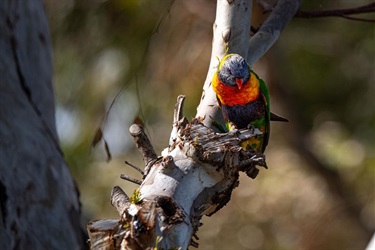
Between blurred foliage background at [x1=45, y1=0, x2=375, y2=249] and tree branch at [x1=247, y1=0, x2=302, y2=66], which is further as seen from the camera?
blurred foliage background at [x1=45, y1=0, x2=375, y2=249]

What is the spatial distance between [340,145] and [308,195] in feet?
1.62

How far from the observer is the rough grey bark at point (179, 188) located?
1326 millimetres

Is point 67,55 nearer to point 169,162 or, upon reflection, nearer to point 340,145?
point 340,145

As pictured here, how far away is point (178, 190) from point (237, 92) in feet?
3.02

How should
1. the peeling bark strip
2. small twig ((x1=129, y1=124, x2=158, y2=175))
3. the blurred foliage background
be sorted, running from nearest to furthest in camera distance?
the peeling bark strip < small twig ((x1=129, y1=124, x2=158, y2=175)) < the blurred foliage background

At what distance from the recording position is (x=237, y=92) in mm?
2328

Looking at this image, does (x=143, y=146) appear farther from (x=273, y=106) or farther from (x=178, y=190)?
(x=273, y=106)

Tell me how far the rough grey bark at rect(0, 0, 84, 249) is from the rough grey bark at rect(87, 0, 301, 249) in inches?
30.1

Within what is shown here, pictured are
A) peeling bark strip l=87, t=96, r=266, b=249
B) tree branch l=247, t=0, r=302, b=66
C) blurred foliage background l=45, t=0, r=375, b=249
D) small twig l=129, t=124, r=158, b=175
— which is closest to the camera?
peeling bark strip l=87, t=96, r=266, b=249

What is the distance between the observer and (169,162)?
150cm

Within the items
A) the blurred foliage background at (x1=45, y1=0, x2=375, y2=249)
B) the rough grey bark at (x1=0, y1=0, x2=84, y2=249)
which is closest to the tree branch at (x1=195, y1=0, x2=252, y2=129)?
the rough grey bark at (x1=0, y1=0, x2=84, y2=249)

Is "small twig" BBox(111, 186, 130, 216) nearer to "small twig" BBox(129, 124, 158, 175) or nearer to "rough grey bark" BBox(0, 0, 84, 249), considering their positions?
"small twig" BBox(129, 124, 158, 175)

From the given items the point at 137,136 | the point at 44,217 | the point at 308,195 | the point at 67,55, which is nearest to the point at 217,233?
the point at 308,195

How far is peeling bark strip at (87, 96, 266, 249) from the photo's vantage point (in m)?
1.33
